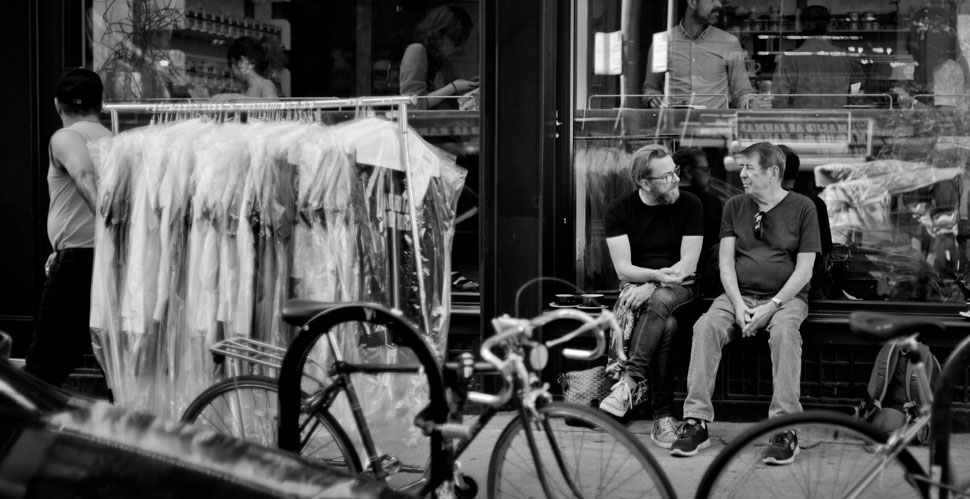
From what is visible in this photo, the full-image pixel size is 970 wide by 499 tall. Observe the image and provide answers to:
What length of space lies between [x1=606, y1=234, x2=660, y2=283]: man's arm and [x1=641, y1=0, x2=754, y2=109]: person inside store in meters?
1.08

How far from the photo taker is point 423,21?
7066mm

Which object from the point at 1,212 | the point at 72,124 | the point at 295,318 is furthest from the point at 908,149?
the point at 1,212

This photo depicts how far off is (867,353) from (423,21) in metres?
3.48

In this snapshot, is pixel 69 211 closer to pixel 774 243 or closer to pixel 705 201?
pixel 705 201

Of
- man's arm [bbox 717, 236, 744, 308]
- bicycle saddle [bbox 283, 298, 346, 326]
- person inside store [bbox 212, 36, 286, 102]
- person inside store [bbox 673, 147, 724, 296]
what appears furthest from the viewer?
person inside store [bbox 212, 36, 286, 102]

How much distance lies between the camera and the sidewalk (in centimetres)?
561

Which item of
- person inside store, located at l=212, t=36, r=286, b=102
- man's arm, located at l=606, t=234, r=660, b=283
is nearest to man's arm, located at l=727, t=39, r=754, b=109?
man's arm, located at l=606, t=234, r=660, b=283

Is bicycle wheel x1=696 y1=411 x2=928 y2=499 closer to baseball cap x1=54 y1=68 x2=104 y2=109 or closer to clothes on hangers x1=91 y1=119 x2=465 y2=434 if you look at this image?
clothes on hangers x1=91 y1=119 x2=465 y2=434

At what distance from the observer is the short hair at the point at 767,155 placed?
6.14 meters

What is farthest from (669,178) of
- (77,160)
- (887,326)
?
(77,160)

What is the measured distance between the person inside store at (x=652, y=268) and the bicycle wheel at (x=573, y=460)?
2100mm

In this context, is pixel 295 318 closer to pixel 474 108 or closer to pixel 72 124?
pixel 72 124

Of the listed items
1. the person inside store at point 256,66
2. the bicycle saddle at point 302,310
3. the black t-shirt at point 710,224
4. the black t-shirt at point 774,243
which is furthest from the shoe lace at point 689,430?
the person inside store at point 256,66

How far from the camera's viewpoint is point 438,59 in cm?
702
